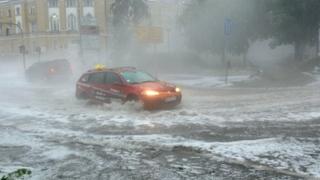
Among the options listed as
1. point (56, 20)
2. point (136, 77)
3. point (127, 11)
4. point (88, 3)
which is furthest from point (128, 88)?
point (56, 20)

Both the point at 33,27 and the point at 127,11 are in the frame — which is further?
the point at 33,27

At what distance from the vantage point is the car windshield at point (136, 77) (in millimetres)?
16600

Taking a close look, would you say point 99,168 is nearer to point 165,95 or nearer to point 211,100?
point 165,95

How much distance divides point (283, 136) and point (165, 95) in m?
5.67

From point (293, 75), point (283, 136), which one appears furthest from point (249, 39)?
point (283, 136)

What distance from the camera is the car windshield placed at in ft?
54.5

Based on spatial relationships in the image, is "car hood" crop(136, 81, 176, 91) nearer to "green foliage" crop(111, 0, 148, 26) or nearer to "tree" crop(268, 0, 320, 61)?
"tree" crop(268, 0, 320, 61)

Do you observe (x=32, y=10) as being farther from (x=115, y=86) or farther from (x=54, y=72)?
(x=115, y=86)

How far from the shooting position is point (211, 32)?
40.8 meters

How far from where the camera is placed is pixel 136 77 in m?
16.9

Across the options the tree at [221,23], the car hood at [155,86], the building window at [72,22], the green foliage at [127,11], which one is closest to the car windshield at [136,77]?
the car hood at [155,86]

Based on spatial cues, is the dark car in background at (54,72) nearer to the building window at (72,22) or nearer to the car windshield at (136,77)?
the car windshield at (136,77)

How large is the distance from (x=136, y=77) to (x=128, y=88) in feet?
2.76

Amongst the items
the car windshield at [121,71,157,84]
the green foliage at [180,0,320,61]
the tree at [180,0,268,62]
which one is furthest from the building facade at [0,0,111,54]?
the car windshield at [121,71,157,84]
